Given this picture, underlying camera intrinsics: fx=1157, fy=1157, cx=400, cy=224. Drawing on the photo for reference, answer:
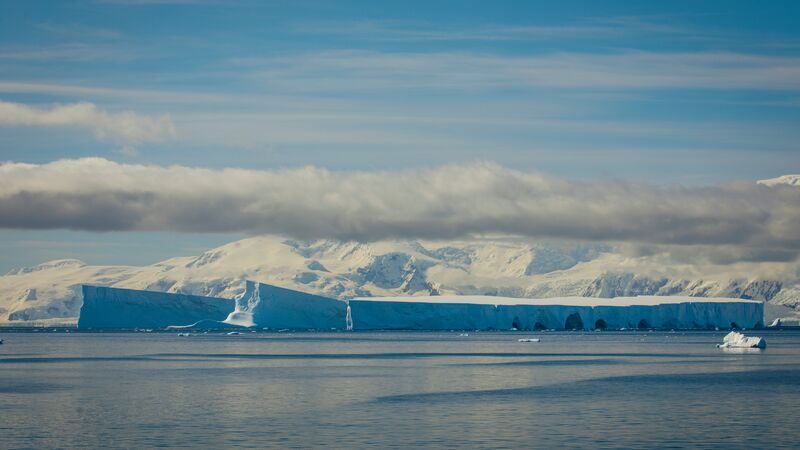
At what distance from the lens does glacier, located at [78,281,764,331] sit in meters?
99.2

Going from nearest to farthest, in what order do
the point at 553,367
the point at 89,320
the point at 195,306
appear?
1. the point at 553,367
2. the point at 89,320
3. the point at 195,306

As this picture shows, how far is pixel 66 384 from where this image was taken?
1535 inches

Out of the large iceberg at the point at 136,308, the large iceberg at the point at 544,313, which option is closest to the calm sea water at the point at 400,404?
the large iceberg at the point at 136,308

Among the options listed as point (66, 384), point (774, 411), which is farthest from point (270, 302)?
point (774, 411)

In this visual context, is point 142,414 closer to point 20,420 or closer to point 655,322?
point 20,420

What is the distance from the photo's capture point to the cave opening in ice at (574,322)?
11494cm

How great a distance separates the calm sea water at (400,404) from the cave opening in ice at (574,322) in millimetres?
61772

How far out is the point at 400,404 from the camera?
102 ft

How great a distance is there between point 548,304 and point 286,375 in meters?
70.2

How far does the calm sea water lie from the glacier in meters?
46.1

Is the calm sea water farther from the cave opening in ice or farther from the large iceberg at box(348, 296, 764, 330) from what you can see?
the cave opening in ice

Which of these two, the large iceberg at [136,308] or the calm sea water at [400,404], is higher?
the large iceberg at [136,308]

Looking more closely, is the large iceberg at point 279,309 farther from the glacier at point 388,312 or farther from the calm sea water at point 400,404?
the calm sea water at point 400,404

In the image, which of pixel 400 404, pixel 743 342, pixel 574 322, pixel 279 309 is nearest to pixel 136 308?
pixel 279 309
